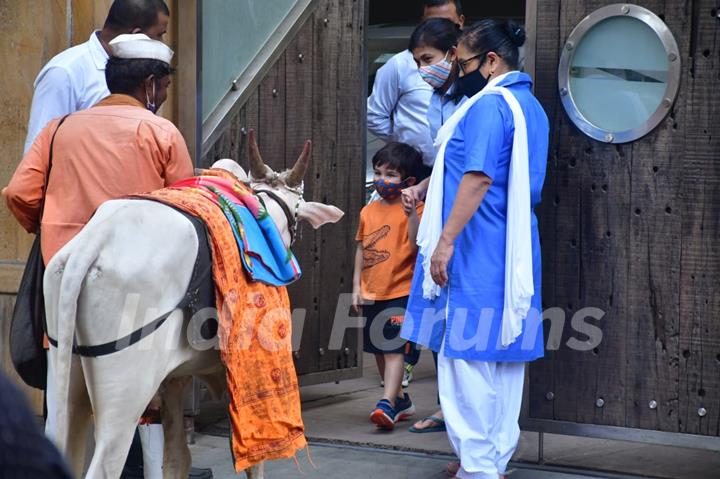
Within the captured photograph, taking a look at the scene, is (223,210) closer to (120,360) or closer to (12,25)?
(120,360)

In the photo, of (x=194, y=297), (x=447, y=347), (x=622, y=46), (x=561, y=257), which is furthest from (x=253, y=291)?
(x=622, y=46)

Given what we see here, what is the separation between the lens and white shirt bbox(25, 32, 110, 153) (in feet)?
14.2

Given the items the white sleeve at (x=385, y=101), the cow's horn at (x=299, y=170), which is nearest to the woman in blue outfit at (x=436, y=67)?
the white sleeve at (x=385, y=101)

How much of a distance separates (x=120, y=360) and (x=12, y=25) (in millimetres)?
2904

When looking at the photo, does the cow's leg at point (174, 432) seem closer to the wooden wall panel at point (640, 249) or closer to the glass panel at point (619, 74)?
the wooden wall panel at point (640, 249)

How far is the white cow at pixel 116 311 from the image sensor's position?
3.28m

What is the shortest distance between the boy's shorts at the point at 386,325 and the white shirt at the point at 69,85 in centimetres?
212

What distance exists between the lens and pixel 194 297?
11.6 feet

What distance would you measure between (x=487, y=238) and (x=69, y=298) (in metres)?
1.82

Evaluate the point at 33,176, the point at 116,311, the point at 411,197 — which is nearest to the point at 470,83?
the point at 411,197

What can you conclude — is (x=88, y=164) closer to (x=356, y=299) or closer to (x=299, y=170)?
(x=299, y=170)

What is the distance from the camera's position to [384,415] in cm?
572

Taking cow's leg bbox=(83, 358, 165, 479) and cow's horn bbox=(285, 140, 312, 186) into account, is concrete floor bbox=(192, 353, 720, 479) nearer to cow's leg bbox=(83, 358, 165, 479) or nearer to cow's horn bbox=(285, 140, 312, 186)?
cow's horn bbox=(285, 140, 312, 186)

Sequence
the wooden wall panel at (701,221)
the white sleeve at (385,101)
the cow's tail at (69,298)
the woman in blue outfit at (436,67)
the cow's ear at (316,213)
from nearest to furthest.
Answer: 1. the cow's tail at (69,298)
2. the cow's ear at (316,213)
3. the wooden wall panel at (701,221)
4. the woman in blue outfit at (436,67)
5. the white sleeve at (385,101)
